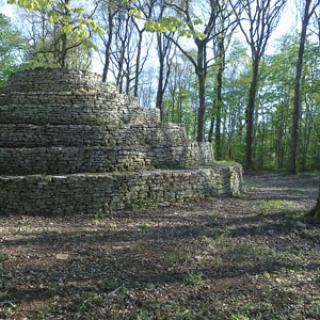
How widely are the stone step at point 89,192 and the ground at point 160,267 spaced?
1.18 ft

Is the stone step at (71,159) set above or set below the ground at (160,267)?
above

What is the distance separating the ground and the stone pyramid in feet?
1.89

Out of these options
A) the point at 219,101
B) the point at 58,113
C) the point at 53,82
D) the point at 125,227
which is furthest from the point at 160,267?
the point at 219,101

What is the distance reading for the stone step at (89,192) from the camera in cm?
736

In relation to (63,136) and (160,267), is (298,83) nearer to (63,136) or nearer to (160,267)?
(63,136)

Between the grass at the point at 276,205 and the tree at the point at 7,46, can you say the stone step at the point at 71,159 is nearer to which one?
the grass at the point at 276,205

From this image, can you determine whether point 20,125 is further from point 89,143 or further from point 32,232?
point 32,232

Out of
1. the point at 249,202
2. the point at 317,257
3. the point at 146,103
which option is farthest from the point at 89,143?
the point at 146,103

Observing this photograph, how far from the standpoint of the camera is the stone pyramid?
7457mm

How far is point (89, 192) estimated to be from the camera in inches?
298

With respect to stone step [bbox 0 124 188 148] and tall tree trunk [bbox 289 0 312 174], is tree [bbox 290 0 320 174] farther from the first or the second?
stone step [bbox 0 124 188 148]

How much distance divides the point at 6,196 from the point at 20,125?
2.11 metres

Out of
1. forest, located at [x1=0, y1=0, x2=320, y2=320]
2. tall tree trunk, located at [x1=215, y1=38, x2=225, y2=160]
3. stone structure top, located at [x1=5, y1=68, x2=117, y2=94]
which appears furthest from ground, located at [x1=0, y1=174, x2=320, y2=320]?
tall tree trunk, located at [x1=215, y1=38, x2=225, y2=160]

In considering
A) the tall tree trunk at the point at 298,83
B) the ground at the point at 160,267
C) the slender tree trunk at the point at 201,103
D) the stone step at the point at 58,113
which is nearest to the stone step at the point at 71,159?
the stone step at the point at 58,113
